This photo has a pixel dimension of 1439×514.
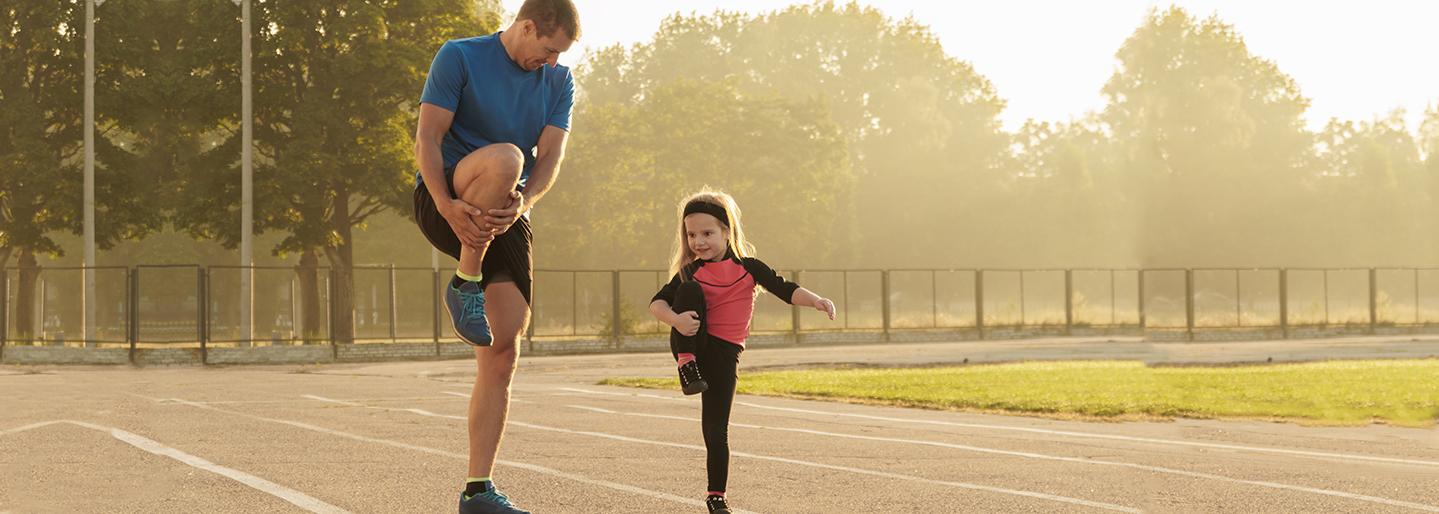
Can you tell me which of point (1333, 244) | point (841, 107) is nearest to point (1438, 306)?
point (1333, 244)

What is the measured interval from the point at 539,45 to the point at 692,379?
1.54 m

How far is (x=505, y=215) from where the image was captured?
527 centimetres

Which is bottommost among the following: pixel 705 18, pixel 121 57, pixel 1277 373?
pixel 1277 373

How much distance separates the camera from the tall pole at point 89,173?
3419cm

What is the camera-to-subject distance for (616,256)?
6316cm

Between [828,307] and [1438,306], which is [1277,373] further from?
[1438,306]

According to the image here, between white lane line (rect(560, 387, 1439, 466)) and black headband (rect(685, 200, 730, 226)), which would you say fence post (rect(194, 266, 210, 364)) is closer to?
white lane line (rect(560, 387, 1439, 466))

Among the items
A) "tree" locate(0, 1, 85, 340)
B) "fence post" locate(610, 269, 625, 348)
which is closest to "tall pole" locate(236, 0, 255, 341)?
"tree" locate(0, 1, 85, 340)

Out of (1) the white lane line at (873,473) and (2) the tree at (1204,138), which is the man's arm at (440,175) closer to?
(1) the white lane line at (873,473)

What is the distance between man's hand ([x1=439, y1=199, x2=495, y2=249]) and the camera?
206 inches

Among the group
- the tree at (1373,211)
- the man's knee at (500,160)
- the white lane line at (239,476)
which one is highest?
the tree at (1373,211)

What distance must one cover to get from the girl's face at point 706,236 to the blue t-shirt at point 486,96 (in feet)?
3.15

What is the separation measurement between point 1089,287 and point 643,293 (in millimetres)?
34076

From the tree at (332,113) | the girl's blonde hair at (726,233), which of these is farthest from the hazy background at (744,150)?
the girl's blonde hair at (726,233)
